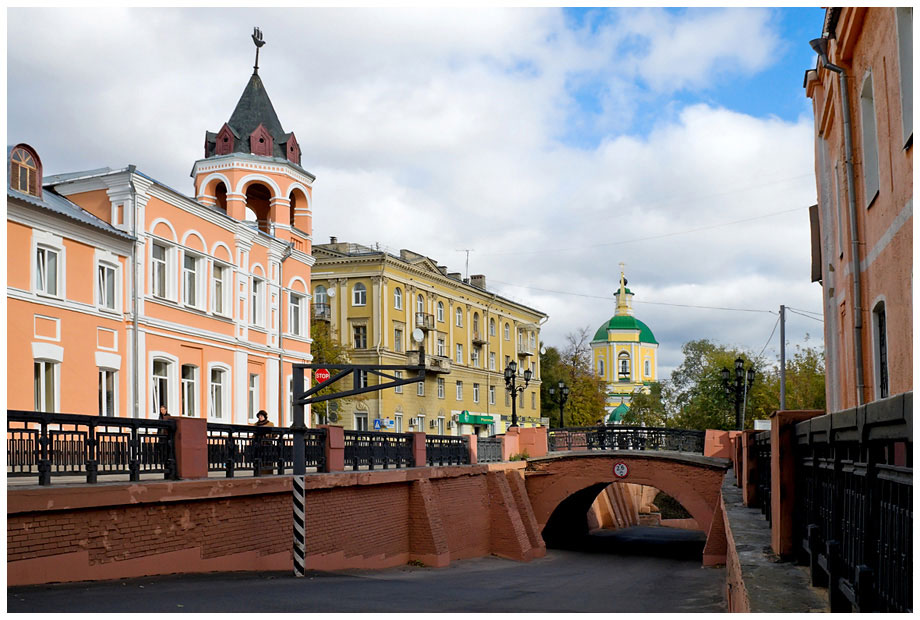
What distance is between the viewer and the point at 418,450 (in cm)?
2508

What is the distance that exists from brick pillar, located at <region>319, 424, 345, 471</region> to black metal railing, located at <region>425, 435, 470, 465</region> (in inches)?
222

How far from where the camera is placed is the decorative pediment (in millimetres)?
33562

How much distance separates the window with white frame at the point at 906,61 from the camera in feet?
32.9

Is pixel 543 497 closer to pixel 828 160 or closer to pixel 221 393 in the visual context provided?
pixel 221 393

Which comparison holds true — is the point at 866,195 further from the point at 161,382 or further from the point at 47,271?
the point at 161,382

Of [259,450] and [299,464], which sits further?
[259,450]

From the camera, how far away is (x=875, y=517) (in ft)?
16.8

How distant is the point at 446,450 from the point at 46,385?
1076 cm

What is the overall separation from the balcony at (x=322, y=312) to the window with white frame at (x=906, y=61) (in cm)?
4399

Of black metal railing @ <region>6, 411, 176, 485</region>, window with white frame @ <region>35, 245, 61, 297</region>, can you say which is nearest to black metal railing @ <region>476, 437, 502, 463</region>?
window with white frame @ <region>35, 245, 61, 297</region>

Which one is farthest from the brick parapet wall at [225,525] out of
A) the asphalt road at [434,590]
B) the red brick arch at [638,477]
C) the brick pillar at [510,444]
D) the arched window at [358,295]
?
the arched window at [358,295]

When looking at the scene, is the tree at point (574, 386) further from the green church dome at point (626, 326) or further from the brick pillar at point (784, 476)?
the brick pillar at point (784, 476)

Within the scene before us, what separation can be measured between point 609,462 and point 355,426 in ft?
61.4

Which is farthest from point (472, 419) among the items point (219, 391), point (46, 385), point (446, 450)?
point (46, 385)
